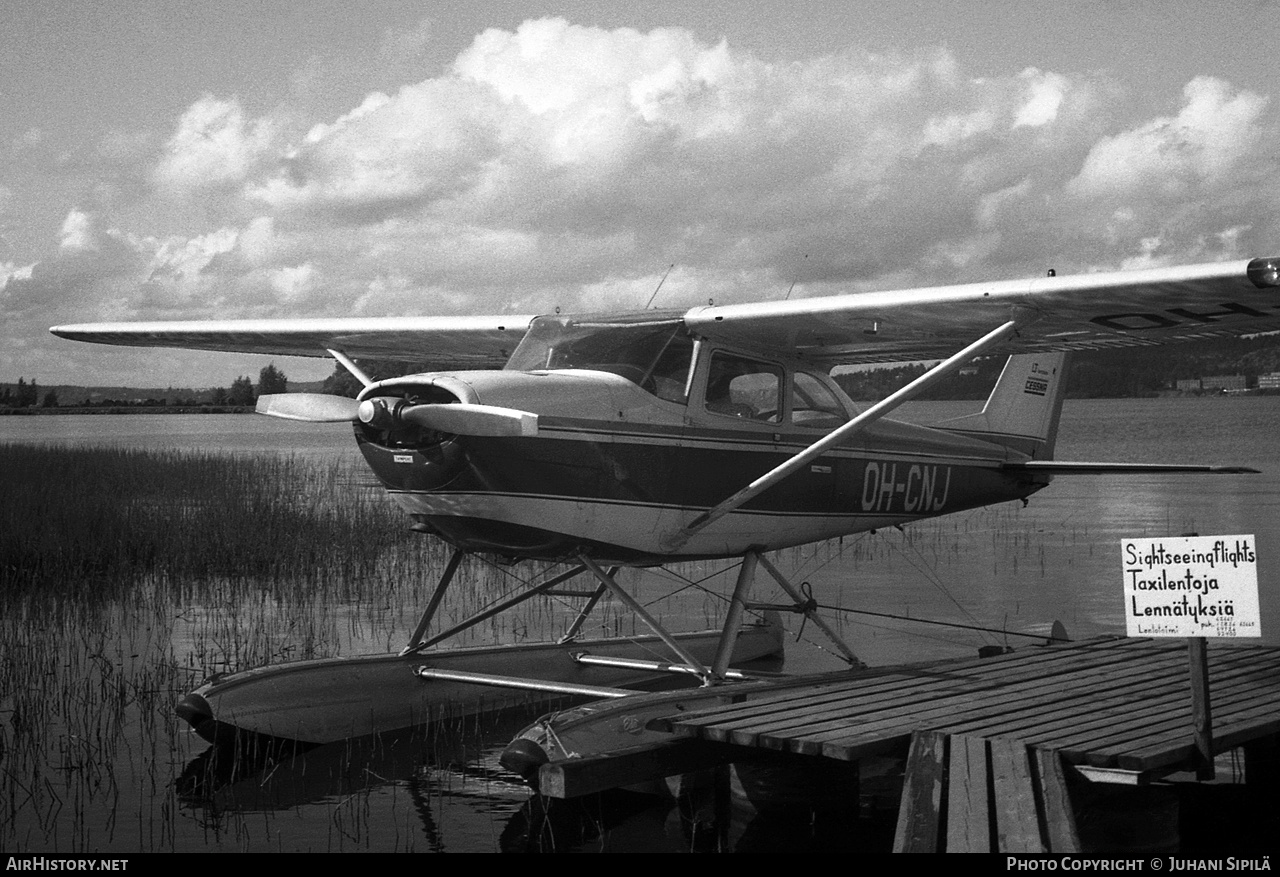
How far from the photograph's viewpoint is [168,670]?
895cm

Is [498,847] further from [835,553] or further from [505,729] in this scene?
[835,553]

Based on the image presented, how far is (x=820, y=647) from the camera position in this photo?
427 inches

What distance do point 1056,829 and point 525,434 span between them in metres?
2.82

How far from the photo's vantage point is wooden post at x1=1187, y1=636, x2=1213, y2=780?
5.15 meters

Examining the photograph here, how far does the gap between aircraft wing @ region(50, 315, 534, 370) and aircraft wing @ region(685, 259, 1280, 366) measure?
1.74 m

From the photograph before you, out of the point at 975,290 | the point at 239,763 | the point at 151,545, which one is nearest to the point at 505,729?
the point at 239,763

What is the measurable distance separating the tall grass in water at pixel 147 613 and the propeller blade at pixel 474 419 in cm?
217

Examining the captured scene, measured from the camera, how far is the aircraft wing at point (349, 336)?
8.86 metres

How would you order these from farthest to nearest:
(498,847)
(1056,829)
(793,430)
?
(793,430)
(498,847)
(1056,829)

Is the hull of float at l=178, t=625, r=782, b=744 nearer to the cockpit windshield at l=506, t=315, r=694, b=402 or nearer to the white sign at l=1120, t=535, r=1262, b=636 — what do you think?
the cockpit windshield at l=506, t=315, r=694, b=402

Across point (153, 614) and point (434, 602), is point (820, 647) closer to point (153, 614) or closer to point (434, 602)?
point (434, 602)

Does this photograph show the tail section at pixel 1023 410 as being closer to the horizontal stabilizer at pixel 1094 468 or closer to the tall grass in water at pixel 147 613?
the horizontal stabilizer at pixel 1094 468

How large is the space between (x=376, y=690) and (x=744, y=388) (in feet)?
9.37

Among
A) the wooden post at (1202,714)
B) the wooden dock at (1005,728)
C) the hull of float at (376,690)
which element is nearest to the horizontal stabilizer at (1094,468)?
the wooden dock at (1005,728)
